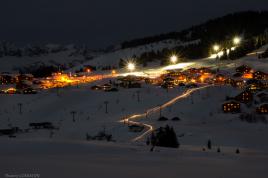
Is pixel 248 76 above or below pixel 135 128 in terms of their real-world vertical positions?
above

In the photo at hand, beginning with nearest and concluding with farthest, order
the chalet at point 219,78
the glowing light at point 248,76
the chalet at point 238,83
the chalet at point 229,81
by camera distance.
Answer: the chalet at point 238,83 → the chalet at point 229,81 → the chalet at point 219,78 → the glowing light at point 248,76

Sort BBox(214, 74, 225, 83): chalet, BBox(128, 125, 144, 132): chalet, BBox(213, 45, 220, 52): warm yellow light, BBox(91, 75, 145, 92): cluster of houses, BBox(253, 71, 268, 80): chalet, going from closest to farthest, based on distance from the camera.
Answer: BBox(128, 125, 144, 132): chalet < BBox(91, 75, 145, 92): cluster of houses < BBox(214, 74, 225, 83): chalet < BBox(253, 71, 268, 80): chalet < BBox(213, 45, 220, 52): warm yellow light

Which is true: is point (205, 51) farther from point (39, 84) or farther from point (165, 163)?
point (165, 163)

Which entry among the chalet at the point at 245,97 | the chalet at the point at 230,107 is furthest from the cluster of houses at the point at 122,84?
the chalet at the point at 230,107

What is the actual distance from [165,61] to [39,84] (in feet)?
166

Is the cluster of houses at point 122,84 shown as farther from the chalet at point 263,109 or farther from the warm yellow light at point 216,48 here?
the warm yellow light at point 216,48

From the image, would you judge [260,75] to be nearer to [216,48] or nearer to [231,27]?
[216,48]

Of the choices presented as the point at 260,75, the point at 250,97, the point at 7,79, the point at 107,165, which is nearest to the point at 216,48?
the point at 260,75

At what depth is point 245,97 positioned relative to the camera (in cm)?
6212

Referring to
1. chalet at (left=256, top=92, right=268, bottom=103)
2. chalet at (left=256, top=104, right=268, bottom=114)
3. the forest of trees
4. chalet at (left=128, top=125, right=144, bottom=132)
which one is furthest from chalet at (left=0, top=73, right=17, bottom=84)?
chalet at (left=256, top=104, right=268, bottom=114)

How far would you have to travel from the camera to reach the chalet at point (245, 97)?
6090 cm

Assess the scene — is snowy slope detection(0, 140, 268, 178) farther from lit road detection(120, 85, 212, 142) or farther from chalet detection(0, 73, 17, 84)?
chalet detection(0, 73, 17, 84)

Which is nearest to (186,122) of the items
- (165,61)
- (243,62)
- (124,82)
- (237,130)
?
(237,130)

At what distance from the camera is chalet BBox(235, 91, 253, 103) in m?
60.9
